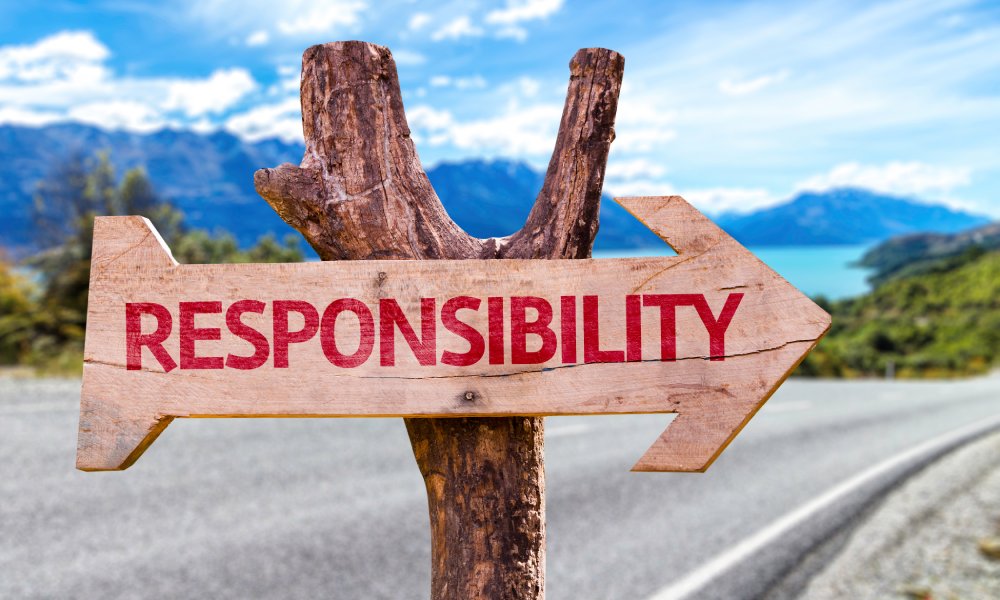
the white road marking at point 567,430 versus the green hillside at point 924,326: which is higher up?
the green hillside at point 924,326

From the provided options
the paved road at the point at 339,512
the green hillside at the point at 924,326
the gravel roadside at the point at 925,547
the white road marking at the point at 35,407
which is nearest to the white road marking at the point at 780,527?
the paved road at the point at 339,512

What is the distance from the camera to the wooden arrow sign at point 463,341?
4.83ft

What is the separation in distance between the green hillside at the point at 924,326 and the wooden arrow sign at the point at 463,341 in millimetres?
20947

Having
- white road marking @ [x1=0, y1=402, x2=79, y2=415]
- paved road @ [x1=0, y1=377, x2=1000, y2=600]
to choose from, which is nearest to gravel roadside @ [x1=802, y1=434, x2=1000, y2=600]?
paved road @ [x1=0, y1=377, x2=1000, y2=600]

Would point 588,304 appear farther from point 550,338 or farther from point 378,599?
point 378,599

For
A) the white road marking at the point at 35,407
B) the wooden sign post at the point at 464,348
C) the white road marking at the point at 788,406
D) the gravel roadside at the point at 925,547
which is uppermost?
the wooden sign post at the point at 464,348

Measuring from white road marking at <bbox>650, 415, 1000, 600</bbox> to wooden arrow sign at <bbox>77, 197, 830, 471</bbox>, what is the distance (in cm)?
297

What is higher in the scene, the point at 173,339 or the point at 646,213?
the point at 646,213

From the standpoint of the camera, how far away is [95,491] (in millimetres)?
5547

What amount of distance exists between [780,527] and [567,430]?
3664 mm

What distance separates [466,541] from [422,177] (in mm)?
808

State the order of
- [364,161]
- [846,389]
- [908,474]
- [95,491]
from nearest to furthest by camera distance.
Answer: [364,161] < [95,491] < [908,474] < [846,389]

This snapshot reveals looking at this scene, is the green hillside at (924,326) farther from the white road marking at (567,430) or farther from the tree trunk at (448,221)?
the tree trunk at (448,221)

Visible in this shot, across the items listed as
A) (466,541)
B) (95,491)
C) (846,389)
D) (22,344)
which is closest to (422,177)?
(466,541)
